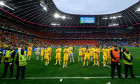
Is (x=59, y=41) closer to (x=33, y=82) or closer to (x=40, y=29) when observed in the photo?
(x=40, y=29)

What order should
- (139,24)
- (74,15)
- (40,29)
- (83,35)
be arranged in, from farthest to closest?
(83,35) → (40,29) → (139,24) → (74,15)

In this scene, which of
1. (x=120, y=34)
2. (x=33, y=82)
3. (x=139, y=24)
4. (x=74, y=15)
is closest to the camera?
(x=33, y=82)

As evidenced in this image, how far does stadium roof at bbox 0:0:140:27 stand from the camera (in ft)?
88.5

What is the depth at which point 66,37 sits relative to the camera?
64.5m

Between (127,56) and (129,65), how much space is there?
2.22 ft

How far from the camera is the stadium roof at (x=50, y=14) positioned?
88.5 ft

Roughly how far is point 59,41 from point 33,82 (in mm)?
56940

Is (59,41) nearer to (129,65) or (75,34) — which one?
(75,34)

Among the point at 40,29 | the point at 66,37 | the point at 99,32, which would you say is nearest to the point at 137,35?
the point at 99,32

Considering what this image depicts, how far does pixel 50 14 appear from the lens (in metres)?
41.6

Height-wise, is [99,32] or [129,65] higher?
[99,32]

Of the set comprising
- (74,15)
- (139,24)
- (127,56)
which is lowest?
(127,56)

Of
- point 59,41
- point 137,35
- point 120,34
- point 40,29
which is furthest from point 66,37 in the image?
point 137,35

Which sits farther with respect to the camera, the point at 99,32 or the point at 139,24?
the point at 99,32
